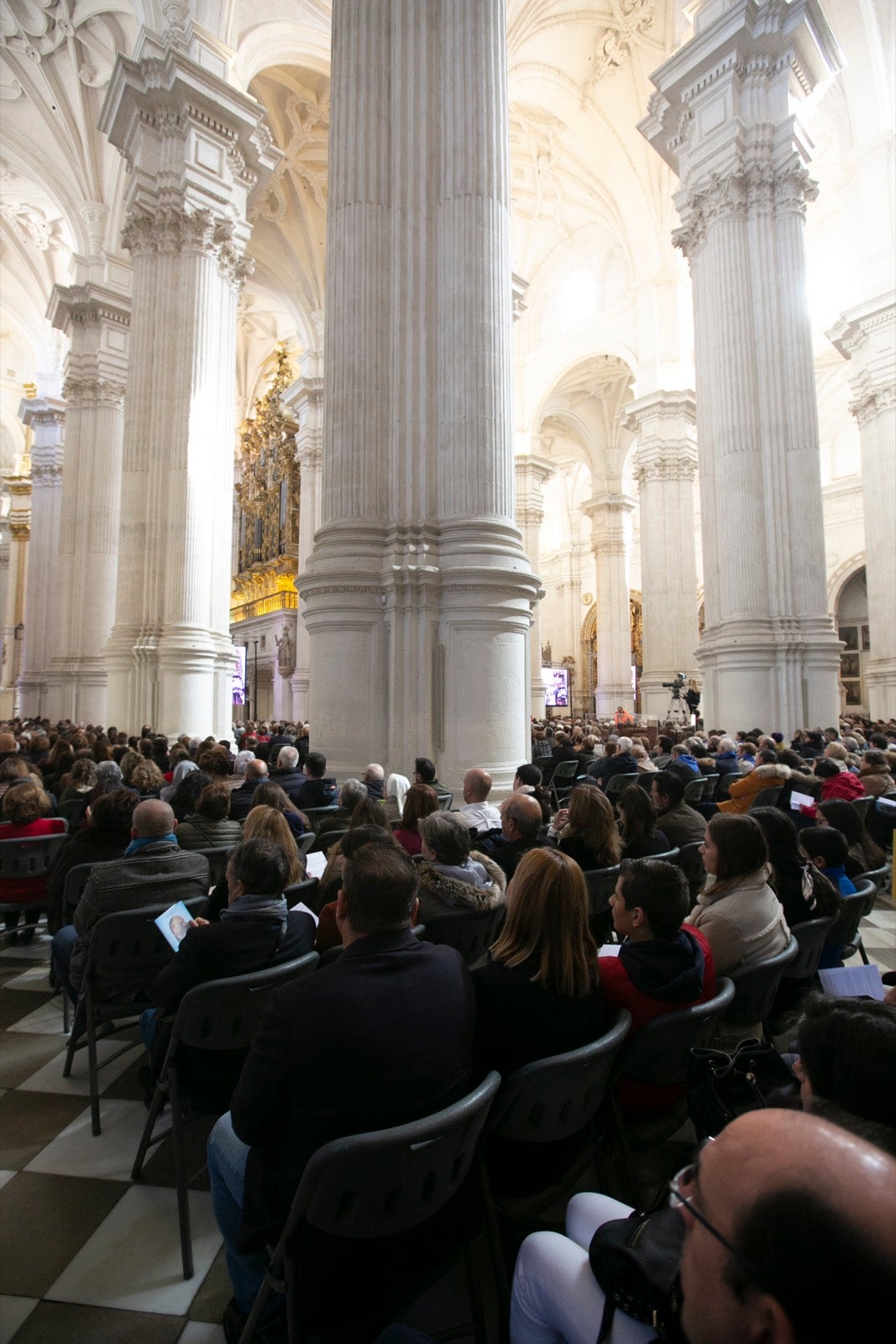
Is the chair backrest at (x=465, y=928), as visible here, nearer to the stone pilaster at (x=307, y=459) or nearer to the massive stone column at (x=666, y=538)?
the massive stone column at (x=666, y=538)

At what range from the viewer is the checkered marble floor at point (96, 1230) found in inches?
73.0

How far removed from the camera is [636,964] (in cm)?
216

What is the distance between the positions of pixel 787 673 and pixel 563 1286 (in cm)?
1034

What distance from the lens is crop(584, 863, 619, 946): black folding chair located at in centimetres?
367

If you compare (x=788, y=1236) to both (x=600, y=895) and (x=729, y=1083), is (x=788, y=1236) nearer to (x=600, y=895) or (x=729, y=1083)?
(x=729, y=1083)

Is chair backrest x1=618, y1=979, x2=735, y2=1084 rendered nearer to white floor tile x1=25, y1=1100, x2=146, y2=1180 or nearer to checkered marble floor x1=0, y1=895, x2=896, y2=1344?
checkered marble floor x1=0, y1=895, x2=896, y2=1344

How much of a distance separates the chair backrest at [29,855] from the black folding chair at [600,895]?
9.56ft

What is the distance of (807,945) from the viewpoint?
283 cm

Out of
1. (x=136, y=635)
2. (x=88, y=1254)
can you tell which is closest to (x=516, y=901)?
(x=88, y=1254)

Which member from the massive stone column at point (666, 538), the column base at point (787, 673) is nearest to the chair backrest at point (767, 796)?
the column base at point (787, 673)

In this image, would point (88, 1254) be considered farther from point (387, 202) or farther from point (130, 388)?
point (130, 388)

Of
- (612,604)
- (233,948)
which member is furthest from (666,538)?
(233,948)

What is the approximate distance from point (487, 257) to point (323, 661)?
13.1 ft

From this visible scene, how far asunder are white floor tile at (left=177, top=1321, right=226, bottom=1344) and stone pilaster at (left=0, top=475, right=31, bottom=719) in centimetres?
3154
